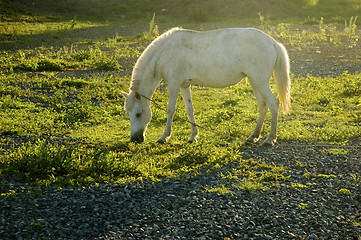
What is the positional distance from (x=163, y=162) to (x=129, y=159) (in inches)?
24.3

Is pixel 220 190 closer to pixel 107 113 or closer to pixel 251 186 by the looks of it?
pixel 251 186

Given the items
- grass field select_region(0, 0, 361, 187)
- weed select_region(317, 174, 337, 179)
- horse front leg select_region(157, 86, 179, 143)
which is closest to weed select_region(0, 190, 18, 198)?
grass field select_region(0, 0, 361, 187)

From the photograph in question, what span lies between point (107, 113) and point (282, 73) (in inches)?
191

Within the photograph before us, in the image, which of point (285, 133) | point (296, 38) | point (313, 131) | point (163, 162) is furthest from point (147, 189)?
point (296, 38)

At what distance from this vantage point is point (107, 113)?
12336 mm

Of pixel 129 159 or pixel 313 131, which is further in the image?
pixel 313 131

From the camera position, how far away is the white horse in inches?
369

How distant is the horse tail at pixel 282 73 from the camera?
9531 mm

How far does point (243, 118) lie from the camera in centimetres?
1186

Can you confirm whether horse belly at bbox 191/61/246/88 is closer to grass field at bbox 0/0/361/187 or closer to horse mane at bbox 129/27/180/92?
horse mane at bbox 129/27/180/92

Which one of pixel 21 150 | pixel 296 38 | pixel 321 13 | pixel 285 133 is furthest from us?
pixel 321 13

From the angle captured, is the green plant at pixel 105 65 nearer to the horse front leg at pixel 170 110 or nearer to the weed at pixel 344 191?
the horse front leg at pixel 170 110

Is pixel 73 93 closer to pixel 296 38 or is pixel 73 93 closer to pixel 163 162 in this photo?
pixel 163 162

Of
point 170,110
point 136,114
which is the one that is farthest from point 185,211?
point 170,110
